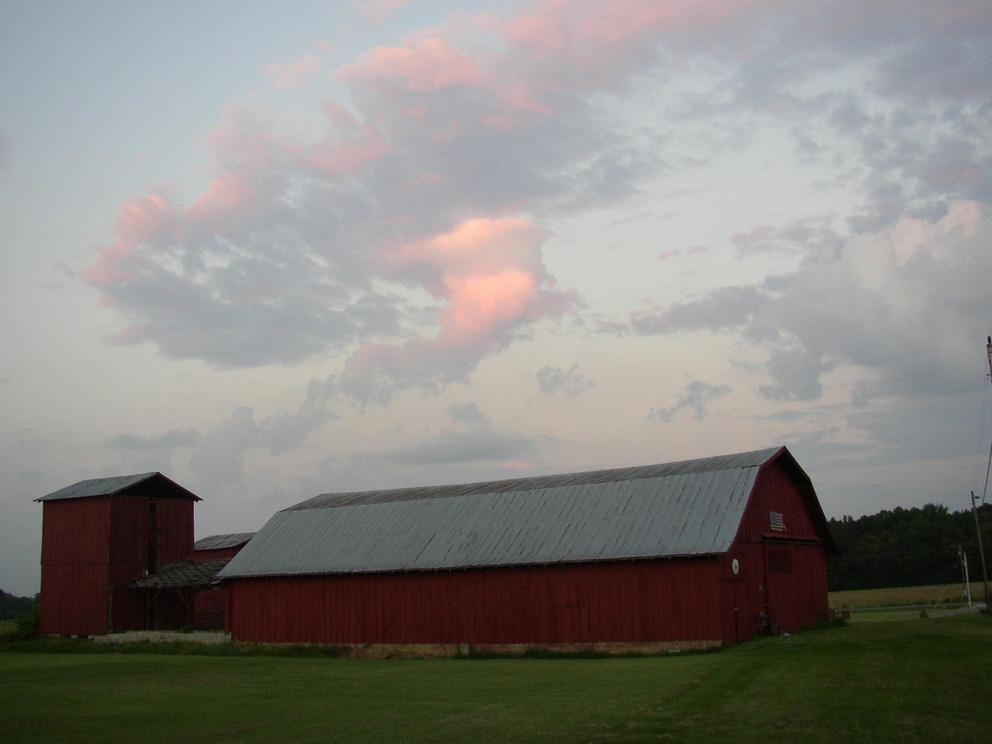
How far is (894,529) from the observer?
110562 mm

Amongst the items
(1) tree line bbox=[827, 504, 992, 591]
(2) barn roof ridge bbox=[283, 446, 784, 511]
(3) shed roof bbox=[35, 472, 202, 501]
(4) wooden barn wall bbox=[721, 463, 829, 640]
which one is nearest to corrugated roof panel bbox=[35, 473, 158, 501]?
(3) shed roof bbox=[35, 472, 202, 501]

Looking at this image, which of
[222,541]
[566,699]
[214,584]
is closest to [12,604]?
[222,541]

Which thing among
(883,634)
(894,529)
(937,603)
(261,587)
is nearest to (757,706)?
(883,634)

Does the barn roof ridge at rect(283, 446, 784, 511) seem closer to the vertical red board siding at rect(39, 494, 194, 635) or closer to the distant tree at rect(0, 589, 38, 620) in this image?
the vertical red board siding at rect(39, 494, 194, 635)

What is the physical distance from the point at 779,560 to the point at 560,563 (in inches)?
365

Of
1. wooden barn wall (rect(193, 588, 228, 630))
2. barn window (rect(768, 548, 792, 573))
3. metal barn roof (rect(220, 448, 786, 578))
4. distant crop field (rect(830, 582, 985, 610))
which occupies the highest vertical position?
metal barn roof (rect(220, 448, 786, 578))

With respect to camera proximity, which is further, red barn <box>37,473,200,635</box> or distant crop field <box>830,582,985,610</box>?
distant crop field <box>830,582,985,610</box>

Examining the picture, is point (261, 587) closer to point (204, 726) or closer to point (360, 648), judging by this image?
point (360, 648)

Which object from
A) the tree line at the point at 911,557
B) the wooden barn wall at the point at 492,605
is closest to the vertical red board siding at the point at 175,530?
the wooden barn wall at the point at 492,605

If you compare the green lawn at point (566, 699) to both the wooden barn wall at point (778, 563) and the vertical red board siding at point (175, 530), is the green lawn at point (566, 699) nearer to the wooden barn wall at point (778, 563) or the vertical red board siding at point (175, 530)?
the wooden barn wall at point (778, 563)

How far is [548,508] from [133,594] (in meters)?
26.7

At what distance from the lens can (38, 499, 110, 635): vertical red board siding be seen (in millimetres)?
51188

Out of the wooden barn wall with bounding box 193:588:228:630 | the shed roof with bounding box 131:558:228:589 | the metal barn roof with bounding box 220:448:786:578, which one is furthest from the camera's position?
the wooden barn wall with bounding box 193:588:228:630

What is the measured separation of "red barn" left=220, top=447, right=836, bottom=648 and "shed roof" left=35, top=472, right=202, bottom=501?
11.5m
